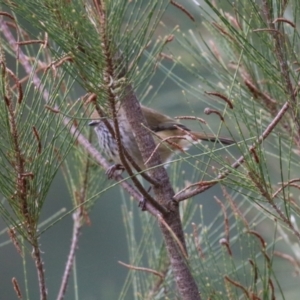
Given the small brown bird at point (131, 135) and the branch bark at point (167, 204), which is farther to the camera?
the small brown bird at point (131, 135)

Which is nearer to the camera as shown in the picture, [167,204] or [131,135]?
[167,204]

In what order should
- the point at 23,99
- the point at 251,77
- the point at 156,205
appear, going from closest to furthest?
1. the point at 23,99
2. the point at 156,205
3. the point at 251,77

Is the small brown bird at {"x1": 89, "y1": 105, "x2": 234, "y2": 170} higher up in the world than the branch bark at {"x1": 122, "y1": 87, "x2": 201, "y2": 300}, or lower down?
higher up

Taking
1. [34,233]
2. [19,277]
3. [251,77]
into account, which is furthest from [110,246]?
[34,233]

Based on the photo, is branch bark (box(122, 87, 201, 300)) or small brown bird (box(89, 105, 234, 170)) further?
small brown bird (box(89, 105, 234, 170))

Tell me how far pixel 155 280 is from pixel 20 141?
89cm

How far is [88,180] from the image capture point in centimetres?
209

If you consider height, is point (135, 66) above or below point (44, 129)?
above

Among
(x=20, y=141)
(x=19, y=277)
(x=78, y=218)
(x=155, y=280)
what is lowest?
(x=19, y=277)

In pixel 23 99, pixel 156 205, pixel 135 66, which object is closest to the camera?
pixel 23 99

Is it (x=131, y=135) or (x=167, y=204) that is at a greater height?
(x=131, y=135)

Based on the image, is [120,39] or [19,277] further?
[19,277]

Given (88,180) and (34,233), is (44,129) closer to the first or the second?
(34,233)

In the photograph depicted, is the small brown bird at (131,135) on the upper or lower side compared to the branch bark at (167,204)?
upper
